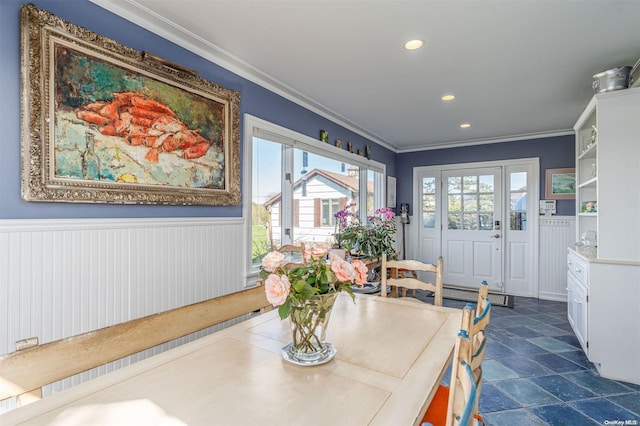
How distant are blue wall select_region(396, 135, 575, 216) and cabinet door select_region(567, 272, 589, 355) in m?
1.92

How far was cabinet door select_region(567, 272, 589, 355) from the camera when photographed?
9.00 feet

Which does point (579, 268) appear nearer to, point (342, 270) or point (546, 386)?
point (546, 386)

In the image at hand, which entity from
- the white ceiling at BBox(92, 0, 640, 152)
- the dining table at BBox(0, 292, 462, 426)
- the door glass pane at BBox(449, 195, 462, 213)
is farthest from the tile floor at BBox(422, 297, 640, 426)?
the white ceiling at BBox(92, 0, 640, 152)

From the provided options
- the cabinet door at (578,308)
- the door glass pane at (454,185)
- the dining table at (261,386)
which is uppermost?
the door glass pane at (454,185)

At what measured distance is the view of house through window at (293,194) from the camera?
117 inches

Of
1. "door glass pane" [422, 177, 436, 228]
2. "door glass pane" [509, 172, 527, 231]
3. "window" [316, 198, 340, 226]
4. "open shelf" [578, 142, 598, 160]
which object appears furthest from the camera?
"door glass pane" [422, 177, 436, 228]

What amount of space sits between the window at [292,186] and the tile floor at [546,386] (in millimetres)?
2034

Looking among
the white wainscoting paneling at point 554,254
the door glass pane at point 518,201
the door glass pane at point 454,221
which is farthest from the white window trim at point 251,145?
the white wainscoting paneling at point 554,254

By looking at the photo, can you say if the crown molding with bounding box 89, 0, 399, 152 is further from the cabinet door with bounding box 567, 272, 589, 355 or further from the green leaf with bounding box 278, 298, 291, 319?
the cabinet door with bounding box 567, 272, 589, 355

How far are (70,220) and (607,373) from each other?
3.85 metres

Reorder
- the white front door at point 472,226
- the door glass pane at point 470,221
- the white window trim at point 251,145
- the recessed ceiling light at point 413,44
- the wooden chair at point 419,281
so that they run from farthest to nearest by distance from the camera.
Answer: the door glass pane at point 470,221, the white front door at point 472,226, the white window trim at point 251,145, the recessed ceiling light at point 413,44, the wooden chair at point 419,281

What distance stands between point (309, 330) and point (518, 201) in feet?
16.7

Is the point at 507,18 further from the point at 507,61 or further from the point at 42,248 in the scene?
the point at 42,248

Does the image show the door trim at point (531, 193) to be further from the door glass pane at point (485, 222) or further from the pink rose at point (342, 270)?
the pink rose at point (342, 270)
